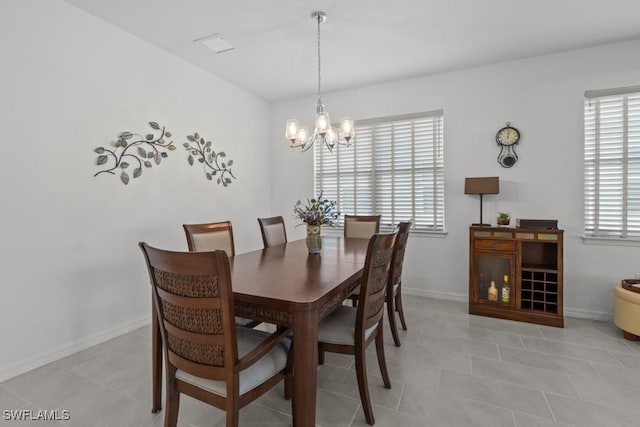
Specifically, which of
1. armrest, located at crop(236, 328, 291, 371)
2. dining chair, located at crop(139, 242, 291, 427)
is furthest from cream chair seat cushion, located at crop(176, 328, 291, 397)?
armrest, located at crop(236, 328, 291, 371)

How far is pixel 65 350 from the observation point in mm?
2525

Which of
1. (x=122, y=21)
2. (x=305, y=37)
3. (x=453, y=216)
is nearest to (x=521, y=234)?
(x=453, y=216)

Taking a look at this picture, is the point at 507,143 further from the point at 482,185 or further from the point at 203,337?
the point at 203,337

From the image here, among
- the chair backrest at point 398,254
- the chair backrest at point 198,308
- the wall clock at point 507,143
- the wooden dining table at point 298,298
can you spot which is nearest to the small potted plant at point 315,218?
the wooden dining table at point 298,298

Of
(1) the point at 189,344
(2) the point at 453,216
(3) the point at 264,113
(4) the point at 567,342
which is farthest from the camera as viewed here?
(3) the point at 264,113

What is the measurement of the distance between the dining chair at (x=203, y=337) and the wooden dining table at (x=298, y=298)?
0.49ft

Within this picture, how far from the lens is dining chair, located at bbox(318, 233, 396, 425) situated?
172 centimetres

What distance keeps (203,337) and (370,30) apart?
2.89 meters

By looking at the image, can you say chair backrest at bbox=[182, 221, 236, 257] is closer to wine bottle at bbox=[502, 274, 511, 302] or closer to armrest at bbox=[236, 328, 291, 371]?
armrest at bbox=[236, 328, 291, 371]

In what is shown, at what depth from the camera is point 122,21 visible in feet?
9.07

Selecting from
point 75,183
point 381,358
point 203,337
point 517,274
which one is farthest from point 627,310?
point 75,183

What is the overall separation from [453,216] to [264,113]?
3124 millimetres

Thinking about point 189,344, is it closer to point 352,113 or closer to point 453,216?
point 453,216

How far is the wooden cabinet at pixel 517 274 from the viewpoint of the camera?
309 cm
